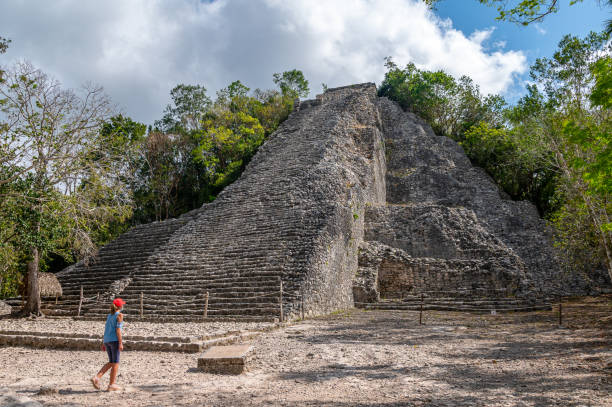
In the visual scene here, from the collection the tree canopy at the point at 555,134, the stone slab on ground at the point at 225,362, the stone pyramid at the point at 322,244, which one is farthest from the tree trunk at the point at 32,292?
the tree canopy at the point at 555,134

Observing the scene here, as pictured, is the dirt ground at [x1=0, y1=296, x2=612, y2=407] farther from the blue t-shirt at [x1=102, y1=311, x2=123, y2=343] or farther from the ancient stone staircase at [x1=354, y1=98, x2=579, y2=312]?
the ancient stone staircase at [x1=354, y1=98, x2=579, y2=312]

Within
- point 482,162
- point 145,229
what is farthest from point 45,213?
point 482,162

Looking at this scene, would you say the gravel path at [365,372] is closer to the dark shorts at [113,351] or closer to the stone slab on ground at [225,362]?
the stone slab on ground at [225,362]

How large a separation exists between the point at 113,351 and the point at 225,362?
1353 millimetres

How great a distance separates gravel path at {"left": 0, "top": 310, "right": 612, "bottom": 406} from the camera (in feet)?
14.1

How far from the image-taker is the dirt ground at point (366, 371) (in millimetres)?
4289

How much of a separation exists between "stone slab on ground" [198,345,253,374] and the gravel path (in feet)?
0.47

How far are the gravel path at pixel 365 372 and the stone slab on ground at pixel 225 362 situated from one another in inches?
5.6

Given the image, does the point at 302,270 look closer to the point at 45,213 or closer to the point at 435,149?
the point at 45,213

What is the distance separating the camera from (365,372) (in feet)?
17.6

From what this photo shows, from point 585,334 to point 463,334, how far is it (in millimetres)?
2149

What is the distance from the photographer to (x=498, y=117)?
26875mm

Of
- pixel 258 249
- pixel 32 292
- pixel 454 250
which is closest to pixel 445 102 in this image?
pixel 454 250

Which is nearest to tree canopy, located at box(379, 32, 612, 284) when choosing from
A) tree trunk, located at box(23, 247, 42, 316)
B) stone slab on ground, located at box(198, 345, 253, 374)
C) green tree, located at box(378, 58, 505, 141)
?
green tree, located at box(378, 58, 505, 141)
